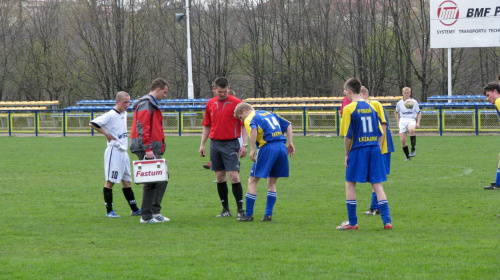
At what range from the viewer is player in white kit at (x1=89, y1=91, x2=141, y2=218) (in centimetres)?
995

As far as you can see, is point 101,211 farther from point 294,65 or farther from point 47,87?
point 47,87

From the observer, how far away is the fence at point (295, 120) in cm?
2883

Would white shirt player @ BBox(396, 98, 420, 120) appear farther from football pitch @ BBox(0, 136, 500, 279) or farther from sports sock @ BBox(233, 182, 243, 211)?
sports sock @ BBox(233, 182, 243, 211)

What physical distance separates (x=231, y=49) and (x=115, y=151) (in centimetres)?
3542

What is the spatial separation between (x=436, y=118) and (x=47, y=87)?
27.4m

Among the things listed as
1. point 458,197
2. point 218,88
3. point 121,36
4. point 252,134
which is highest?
point 121,36

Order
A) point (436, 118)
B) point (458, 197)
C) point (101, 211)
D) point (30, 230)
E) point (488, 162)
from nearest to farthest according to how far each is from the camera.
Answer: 1. point (30, 230)
2. point (101, 211)
3. point (458, 197)
4. point (488, 162)
5. point (436, 118)

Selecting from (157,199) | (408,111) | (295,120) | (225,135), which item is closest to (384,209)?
(225,135)

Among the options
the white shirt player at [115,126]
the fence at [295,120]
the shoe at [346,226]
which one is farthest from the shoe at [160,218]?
the fence at [295,120]

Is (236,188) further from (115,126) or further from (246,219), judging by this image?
(115,126)

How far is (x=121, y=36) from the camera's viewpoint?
149 feet

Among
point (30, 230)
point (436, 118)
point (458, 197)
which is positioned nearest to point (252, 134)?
point (30, 230)

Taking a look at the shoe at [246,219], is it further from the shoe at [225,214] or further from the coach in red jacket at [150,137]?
the coach in red jacket at [150,137]

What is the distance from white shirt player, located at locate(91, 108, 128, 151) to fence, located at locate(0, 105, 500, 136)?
20675mm
